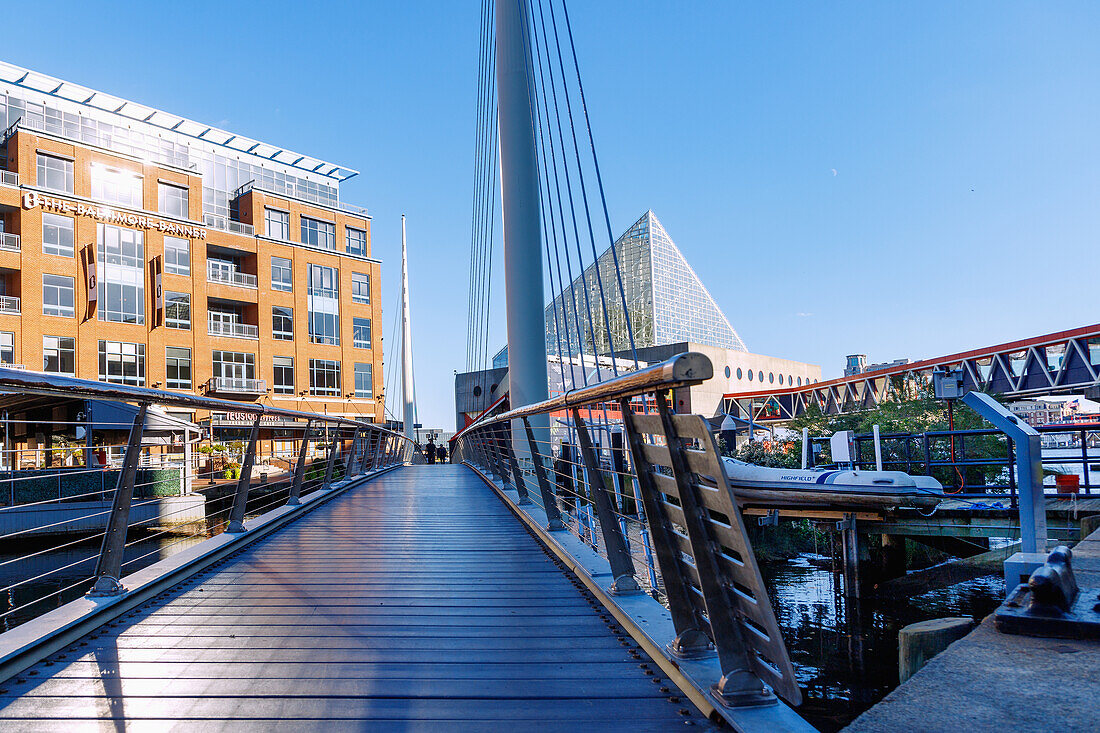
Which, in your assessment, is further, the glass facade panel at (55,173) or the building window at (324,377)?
the building window at (324,377)

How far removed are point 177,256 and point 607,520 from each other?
37923 millimetres

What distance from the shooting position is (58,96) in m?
36.5

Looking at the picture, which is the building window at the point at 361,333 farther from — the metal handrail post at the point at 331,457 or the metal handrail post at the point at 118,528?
the metal handrail post at the point at 118,528

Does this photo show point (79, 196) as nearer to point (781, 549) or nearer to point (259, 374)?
point (259, 374)

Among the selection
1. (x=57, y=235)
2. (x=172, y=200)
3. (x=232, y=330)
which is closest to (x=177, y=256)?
(x=172, y=200)

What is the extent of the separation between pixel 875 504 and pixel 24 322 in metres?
32.8

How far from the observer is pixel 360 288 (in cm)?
4416

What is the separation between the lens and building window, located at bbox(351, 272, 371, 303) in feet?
143

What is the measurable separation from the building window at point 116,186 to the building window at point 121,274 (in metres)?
1.51

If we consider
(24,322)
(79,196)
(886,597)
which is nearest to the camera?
(886,597)

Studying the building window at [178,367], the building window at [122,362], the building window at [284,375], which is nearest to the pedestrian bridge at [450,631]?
the building window at [122,362]

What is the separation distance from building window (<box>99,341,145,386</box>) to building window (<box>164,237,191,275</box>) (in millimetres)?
4159

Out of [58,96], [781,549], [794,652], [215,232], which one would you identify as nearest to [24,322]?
[215,232]

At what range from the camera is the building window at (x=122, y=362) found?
32.6 metres
